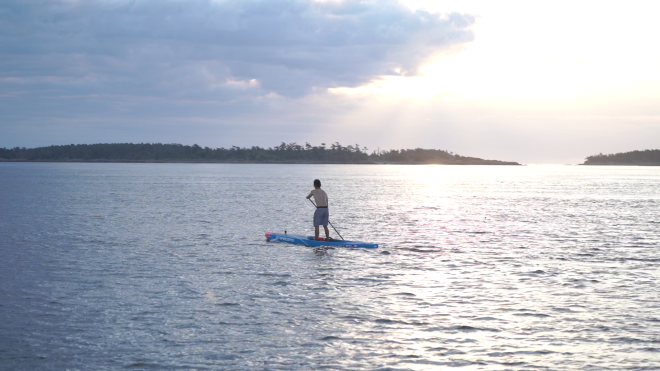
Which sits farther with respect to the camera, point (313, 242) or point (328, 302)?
point (313, 242)

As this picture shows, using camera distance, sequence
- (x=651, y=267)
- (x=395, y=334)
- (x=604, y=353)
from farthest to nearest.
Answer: (x=651, y=267)
(x=395, y=334)
(x=604, y=353)

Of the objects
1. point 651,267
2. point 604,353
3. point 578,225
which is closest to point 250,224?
point 578,225

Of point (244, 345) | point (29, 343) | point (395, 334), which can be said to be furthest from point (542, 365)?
point (29, 343)

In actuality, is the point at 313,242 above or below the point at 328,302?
above

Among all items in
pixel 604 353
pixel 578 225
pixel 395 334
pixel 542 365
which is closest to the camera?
pixel 542 365

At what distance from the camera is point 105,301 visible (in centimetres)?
1450

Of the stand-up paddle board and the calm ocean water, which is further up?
the stand-up paddle board

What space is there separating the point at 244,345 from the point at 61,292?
7.03m

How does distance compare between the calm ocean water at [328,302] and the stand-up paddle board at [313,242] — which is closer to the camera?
the calm ocean water at [328,302]

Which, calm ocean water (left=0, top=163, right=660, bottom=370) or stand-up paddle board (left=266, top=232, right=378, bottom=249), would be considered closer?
calm ocean water (left=0, top=163, right=660, bottom=370)

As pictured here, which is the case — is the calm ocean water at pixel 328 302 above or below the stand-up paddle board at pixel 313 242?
below

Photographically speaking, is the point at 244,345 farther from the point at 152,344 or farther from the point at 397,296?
the point at 397,296

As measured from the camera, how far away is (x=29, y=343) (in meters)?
11.2

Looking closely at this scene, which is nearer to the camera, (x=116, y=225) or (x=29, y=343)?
(x=29, y=343)
